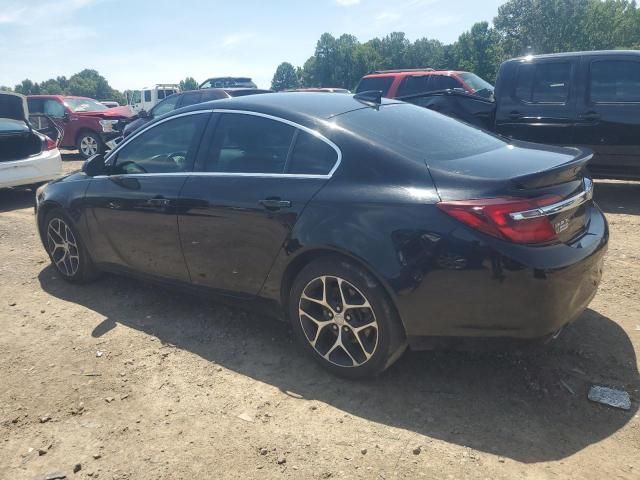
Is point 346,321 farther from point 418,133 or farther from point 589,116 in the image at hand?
point 589,116

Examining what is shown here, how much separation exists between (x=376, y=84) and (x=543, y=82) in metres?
5.00

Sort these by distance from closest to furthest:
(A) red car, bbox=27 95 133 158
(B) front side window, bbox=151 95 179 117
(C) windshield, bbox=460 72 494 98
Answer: (C) windshield, bbox=460 72 494 98
(B) front side window, bbox=151 95 179 117
(A) red car, bbox=27 95 133 158

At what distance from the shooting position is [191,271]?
371cm

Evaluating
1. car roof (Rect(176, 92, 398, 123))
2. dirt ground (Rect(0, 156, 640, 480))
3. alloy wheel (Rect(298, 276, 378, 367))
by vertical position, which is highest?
car roof (Rect(176, 92, 398, 123))

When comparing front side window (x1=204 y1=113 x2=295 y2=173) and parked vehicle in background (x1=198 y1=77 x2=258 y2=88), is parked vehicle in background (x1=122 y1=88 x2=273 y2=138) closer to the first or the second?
front side window (x1=204 y1=113 x2=295 y2=173)

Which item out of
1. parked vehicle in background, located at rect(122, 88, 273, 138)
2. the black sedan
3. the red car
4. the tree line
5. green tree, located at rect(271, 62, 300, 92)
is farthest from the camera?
green tree, located at rect(271, 62, 300, 92)

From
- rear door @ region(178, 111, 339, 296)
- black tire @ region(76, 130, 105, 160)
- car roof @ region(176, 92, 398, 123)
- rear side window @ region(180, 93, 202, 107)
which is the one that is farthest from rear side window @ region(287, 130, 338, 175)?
black tire @ region(76, 130, 105, 160)

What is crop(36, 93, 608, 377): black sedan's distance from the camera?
252cm

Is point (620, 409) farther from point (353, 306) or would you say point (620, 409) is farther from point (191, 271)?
point (191, 271)

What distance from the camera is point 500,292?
2490 mm

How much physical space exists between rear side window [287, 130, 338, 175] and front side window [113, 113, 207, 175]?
2.96 ft

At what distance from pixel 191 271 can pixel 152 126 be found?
4.05ft

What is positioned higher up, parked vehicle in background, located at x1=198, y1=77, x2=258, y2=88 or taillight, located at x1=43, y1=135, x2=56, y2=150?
parked vehicle in background, located at x1=198, y1=77, x2=258, y2=88

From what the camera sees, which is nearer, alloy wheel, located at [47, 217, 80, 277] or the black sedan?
the black sedan
